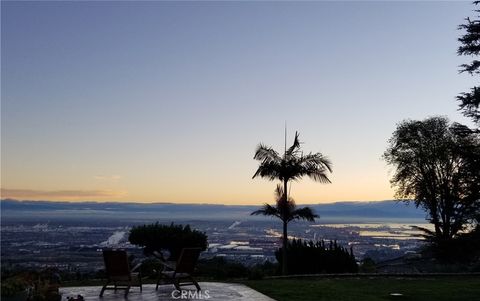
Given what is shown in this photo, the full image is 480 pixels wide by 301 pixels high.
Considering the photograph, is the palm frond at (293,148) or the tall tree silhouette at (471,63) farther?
the palm frond at (293,148)

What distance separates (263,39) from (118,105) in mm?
9028

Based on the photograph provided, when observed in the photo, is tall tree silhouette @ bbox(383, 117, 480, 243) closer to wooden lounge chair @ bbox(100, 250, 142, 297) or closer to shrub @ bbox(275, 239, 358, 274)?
shrub @ bbox(275, 239, 358, 274)

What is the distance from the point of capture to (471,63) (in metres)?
16.6

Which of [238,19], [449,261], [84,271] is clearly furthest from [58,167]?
[449,261]

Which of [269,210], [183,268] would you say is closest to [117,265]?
[183,268]

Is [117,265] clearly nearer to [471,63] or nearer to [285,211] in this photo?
[285,211]

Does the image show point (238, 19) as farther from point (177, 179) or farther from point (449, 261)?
point (177, 179)

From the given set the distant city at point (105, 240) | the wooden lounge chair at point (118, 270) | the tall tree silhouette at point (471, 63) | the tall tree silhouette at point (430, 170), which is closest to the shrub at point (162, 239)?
the distant city at point (105, 240)

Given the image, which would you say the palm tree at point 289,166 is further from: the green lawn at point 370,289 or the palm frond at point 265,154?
the green lawn at point 370,289

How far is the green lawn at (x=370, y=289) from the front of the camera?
11922 mm

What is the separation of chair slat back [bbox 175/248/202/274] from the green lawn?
187cm

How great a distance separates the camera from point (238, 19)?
20.1 m

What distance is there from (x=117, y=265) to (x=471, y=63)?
41.1 feet

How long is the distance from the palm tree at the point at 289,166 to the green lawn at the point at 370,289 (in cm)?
484
